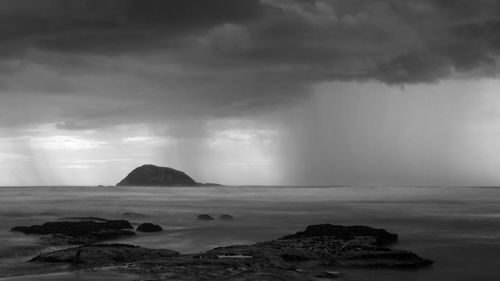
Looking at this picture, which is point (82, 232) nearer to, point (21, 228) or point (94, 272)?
point (21, 228)

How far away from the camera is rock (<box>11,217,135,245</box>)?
1898 inches

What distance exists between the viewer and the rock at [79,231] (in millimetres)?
48219

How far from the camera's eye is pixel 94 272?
27438 millimetres

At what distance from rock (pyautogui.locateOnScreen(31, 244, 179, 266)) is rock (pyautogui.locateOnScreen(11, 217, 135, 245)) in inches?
519

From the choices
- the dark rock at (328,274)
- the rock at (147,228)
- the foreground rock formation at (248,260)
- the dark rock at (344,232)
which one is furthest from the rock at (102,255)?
the rock at (147,228)

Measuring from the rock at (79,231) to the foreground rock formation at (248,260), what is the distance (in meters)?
14.0

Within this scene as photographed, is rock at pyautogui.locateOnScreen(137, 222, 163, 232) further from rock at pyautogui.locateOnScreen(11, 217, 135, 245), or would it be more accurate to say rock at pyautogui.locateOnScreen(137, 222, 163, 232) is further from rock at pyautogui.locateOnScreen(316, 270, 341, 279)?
rock at pyautogui.locateOnScreen(316, 270, 341, 279)

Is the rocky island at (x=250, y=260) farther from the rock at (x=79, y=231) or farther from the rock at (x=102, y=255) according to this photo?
the rock at (x=79, y=231)

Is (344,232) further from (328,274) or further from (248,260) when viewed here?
(328,274)

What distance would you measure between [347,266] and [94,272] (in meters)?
15.6

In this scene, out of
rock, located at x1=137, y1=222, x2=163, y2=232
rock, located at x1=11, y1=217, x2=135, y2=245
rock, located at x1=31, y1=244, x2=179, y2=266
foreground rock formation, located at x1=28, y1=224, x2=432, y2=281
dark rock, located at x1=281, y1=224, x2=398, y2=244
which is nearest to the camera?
foreground rock formation, located at x1=28, y1=224, x2=432, y2=281

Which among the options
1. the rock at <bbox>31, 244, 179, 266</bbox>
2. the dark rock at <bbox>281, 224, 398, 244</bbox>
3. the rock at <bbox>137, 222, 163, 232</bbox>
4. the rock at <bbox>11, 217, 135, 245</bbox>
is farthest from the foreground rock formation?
the rock at <bbox>137, 222, 163, 232</bbox>

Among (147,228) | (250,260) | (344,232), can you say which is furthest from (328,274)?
(147,228)

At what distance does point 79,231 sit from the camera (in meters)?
53.3
